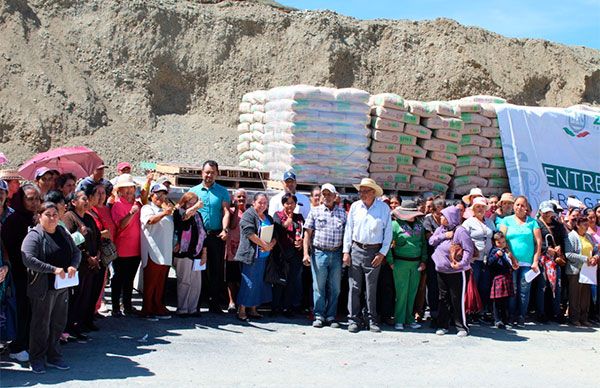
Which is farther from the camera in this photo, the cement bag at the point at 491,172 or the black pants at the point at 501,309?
the cement bag at the point at 491,172

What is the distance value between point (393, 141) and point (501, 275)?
2.90 metres

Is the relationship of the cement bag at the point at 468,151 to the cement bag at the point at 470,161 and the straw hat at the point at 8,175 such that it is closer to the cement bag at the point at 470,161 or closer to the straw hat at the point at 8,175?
the cement bag at the point at 470,161

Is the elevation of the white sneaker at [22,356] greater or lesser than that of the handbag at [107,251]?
lesser

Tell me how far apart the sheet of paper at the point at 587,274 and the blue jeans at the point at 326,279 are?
3.45 meters

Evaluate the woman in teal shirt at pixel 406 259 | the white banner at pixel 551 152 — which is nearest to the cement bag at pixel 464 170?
the white banner at pixel 551 152

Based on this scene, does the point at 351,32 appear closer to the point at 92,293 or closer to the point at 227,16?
the point at 227,16

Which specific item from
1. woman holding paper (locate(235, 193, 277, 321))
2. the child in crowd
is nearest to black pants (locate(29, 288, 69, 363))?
woman holding paper (locate(235, 193, 277, 321))

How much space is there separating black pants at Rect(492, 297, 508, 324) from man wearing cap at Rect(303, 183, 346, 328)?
7.08 ft

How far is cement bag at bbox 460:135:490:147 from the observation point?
11734 mm

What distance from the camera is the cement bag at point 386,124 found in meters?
10.9

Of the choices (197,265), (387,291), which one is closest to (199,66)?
(197,265)

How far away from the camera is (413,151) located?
1127 cm

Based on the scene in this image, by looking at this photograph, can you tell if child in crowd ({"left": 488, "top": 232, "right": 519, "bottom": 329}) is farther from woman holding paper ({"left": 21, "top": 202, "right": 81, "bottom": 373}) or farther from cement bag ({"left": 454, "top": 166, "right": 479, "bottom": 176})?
woman holding paper ({"left": 21, "top": 202, "right": 81, "bottom": 373})

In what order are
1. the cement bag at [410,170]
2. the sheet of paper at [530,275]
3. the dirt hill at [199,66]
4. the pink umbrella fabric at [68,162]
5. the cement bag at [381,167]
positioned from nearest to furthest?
the sheet of paper at [530,275], the pink umbrella fabric at [68,162], the cement bag at [381,167], the cement bag at [410,170], the dirt hill at [199,66]
